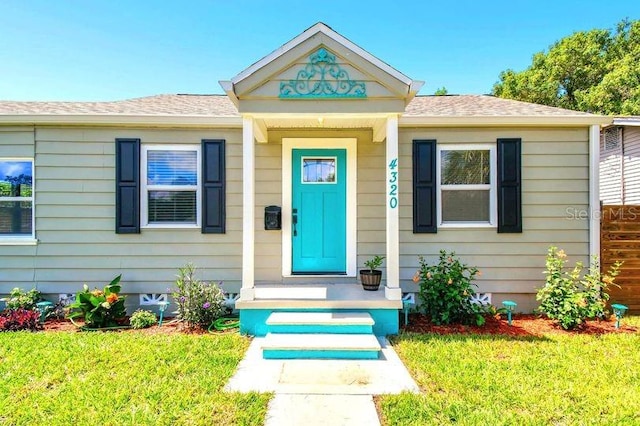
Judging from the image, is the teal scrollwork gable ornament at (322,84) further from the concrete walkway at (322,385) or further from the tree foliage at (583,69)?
the tree foliage at (583,69)

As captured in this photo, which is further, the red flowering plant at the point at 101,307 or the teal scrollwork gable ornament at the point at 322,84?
the red flowering plant at the point at 101,307

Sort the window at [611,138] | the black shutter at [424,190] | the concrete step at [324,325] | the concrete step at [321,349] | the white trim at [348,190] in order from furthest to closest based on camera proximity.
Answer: the window at [611,138], the white trim at [348,190], the black shutter at [424,190], the concrete step at [324,325], the concrete step at [321,349]

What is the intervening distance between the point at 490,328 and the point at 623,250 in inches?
99.1

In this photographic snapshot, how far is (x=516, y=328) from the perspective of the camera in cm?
424

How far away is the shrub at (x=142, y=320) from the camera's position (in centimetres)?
436

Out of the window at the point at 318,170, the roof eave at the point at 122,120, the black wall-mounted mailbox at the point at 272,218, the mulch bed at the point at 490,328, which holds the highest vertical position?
the roof eave at the point at 122,120

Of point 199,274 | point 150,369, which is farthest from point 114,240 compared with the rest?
point 150,369

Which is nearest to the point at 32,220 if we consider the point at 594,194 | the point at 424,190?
the point at 424,190

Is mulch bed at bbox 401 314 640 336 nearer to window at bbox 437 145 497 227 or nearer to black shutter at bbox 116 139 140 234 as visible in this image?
window at bbox 437 145 497 227

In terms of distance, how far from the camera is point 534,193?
4.88m

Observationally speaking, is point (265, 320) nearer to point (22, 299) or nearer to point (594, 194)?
point (22, 299)

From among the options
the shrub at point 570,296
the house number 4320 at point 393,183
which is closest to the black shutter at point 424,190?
the house number 4320 at point 393,183

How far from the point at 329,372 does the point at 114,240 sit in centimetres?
383

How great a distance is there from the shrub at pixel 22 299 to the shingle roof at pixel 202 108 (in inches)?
101
